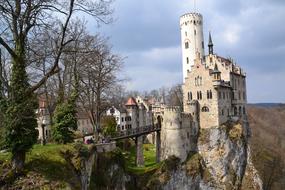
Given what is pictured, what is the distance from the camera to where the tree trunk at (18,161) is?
18.0 m

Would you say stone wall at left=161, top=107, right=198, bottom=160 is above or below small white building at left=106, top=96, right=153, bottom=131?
below

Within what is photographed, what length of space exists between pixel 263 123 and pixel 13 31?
395 feet

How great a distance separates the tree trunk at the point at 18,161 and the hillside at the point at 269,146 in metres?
59.4

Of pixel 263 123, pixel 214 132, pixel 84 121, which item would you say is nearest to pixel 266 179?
pixel 214 132

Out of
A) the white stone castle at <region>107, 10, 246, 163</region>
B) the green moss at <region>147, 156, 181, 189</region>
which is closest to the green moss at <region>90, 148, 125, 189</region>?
the green moss at <region>147, 156, 181, 189</region>

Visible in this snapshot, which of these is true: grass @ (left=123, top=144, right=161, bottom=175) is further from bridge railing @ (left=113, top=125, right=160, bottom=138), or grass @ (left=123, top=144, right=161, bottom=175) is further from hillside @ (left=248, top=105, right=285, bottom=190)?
hillside @ (left=248, top=105, right=285, bottom=190)

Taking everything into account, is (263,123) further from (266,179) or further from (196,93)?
(196,93)

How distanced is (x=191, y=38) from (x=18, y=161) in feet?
166

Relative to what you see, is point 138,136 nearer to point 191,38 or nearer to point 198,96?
point 198,96

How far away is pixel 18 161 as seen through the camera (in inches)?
720

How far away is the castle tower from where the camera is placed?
6444 cm

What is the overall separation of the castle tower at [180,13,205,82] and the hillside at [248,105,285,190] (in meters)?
24.3

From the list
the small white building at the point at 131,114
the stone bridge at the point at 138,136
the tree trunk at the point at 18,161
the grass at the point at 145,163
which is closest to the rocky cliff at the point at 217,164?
the grass at the point at 145,163

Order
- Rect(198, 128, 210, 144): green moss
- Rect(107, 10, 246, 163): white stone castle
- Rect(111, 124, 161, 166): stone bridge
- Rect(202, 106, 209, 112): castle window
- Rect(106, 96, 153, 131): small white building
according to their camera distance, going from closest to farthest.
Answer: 1. Rect(111, 124, 161, 166): stone bridge
2. Rect(107, 10, 246, 163): white stone castle
3. Rect(198, 128, 210, 144): green moss
4. Rect(202, 106, 209, 112): castle window
5. Rect(106, 96, 153, 131): small white building
